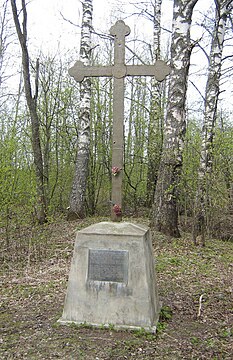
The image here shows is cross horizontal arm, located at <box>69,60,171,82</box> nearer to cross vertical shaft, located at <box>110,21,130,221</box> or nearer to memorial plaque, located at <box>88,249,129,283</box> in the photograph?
cross vertical shaft, located at <box>110,21,130,221</box>

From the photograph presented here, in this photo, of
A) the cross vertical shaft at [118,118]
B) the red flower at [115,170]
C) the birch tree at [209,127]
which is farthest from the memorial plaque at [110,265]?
the birch tree at [209,127]

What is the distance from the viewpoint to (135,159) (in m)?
13.6

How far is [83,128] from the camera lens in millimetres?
11422

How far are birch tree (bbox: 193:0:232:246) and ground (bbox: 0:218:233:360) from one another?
2.53 feet

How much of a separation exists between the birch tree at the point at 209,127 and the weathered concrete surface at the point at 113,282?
4.19 metres

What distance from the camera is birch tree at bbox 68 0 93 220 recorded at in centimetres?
1141

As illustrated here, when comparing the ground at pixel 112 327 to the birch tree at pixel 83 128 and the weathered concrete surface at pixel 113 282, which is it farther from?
the birch tree at pixel 83 128

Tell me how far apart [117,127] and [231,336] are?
2.63 m

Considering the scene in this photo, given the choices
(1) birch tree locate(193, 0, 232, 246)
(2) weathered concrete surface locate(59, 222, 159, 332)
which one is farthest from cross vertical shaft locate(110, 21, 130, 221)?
(1) birch tree locate(193, 0, 232, 246)

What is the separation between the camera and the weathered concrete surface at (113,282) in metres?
4.33

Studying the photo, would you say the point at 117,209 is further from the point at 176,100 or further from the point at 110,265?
the point at 176,100

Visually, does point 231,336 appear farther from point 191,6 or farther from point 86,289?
point 191,6

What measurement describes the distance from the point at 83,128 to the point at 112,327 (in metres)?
7.79

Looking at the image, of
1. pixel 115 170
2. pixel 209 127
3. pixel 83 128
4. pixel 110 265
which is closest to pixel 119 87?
pixel 115 170
